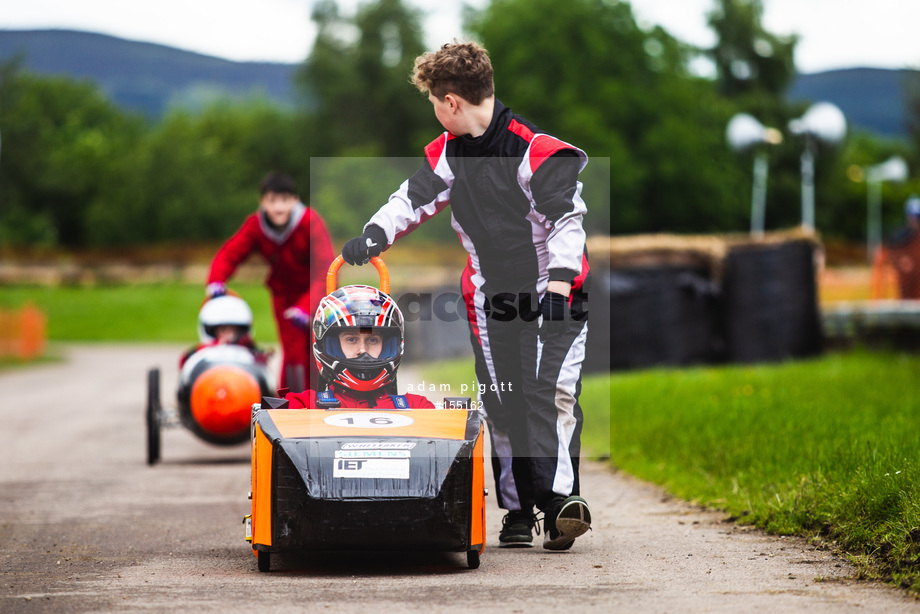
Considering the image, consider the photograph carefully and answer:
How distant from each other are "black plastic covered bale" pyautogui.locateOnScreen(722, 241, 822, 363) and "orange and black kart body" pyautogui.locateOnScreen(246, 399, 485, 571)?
10.2m

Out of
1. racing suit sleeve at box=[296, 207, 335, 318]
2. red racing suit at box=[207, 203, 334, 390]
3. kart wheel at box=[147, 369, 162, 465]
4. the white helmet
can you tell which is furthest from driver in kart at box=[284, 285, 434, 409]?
the white helmet

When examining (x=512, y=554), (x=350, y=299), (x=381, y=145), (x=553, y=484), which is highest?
(x=381, y=145)

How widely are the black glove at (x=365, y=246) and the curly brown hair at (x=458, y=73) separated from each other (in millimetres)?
677

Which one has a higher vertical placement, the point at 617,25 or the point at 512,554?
the point at 617,25

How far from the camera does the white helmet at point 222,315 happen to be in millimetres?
9539

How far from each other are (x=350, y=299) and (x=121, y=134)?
81.7 metres

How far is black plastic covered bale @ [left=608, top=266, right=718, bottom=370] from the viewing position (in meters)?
14.0

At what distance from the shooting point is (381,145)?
6344 cm

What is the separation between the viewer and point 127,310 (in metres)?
Answer: 45.0

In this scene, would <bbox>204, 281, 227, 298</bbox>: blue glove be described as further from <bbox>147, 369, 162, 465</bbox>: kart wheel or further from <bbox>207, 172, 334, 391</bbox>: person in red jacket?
<bbox>147, 369, 162, 465</bbox>: kart wheel

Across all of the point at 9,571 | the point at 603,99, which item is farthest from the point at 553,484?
the point at 603,99

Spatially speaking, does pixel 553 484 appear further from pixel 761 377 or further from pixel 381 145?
pixel 381 145

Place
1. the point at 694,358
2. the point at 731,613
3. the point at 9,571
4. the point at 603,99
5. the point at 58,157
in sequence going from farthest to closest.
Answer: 1. the point at 58,157
2. the point at 603,99
3. the point at 694,358
4. the point at 9,571
5. the point at 731,613

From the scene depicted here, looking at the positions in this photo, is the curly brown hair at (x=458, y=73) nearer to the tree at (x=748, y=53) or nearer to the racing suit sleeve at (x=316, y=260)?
the racing suit sleeve at (x=316, y=260)
